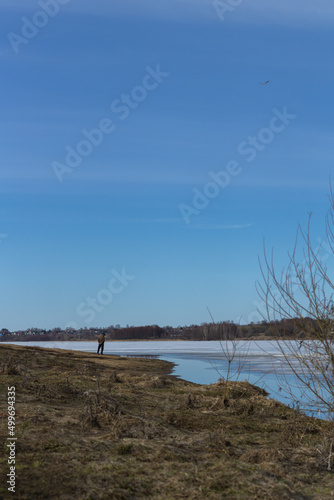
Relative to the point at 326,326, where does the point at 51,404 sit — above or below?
below

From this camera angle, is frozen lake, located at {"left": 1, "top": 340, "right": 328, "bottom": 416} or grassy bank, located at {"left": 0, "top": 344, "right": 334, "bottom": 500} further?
frozen lake, located at {"left": 1, "top": 340, "right": 328, "bottom": 416}

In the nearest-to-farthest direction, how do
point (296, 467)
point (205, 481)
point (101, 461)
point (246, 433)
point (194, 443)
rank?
point (205, 481), point (101, 461), point (296, 467), point (194, 443), point (246, 433)

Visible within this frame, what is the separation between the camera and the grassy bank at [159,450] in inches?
223

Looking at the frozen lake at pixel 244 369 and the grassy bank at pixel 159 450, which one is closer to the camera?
the grassy bank at pixel 159 450

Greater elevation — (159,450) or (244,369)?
(159,450)

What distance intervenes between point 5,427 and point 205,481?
11.8 ft

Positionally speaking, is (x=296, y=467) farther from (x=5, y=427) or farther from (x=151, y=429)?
(x=5, y=427)

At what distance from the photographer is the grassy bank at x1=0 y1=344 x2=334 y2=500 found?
567 cm

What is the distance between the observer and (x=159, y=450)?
6.95 meters

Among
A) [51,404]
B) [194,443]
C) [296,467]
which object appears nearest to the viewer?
→ [296,467]

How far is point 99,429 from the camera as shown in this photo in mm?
8266

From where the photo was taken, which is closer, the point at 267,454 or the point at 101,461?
the point at 101,461

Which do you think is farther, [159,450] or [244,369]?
[244,369]

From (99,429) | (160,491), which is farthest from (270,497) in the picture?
(99,429)
